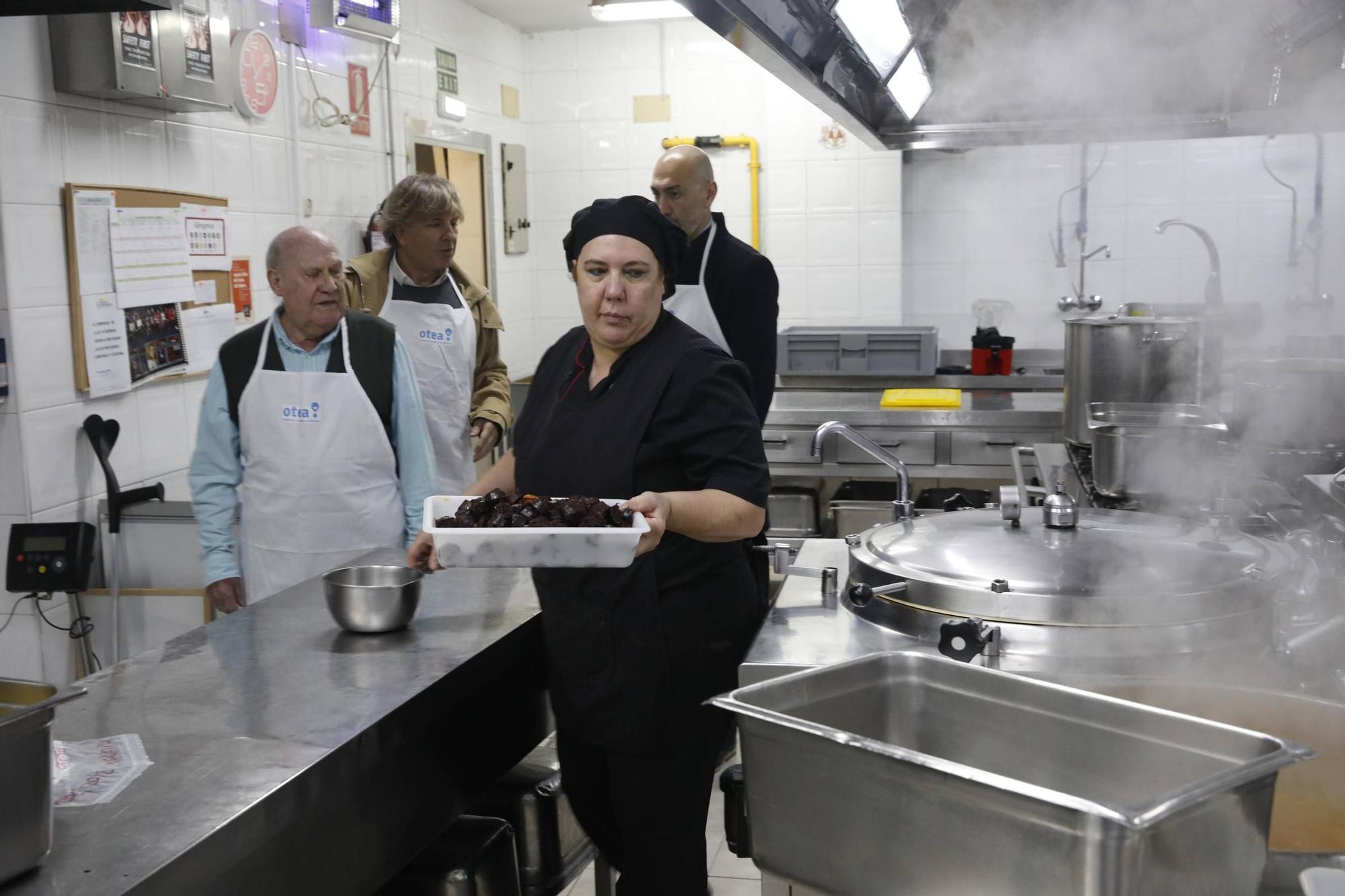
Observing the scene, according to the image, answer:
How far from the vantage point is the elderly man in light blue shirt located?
106 inches

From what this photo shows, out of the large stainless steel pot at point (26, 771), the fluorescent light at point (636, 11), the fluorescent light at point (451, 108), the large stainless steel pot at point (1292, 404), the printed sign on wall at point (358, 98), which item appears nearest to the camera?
the large stainless steel pot at point (26, 771)

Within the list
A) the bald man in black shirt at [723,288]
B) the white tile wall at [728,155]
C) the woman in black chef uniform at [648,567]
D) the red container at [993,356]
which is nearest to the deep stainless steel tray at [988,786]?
the woman in black chef uniform at [648,567]

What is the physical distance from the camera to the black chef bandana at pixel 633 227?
6.46ft

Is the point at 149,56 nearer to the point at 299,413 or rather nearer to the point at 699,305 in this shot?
the point at 299,413

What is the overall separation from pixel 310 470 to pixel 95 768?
3.98 feet

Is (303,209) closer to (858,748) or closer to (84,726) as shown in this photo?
(84,726)

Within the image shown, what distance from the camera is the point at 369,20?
14.8ft

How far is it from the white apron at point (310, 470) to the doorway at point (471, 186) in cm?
328

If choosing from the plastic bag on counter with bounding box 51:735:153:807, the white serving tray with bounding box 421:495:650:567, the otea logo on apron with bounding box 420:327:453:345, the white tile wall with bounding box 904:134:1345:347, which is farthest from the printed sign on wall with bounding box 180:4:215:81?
the white tile wall with bounding box 904:134:1345:347

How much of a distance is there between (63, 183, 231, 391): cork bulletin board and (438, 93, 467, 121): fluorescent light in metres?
2.10

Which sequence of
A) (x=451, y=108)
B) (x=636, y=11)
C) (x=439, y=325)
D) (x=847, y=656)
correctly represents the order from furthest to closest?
1. (x=636, y=11)
2. (x=451, y=108)
3. (x=439, y=325)
4. (x=847, y=656)

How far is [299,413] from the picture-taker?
8.82 feet

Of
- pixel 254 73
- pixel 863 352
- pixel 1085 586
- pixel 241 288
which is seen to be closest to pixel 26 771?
pixel 1085 586

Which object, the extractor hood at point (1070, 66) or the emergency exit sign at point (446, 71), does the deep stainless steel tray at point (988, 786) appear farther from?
the emergency exit sign at point (446, 71)
